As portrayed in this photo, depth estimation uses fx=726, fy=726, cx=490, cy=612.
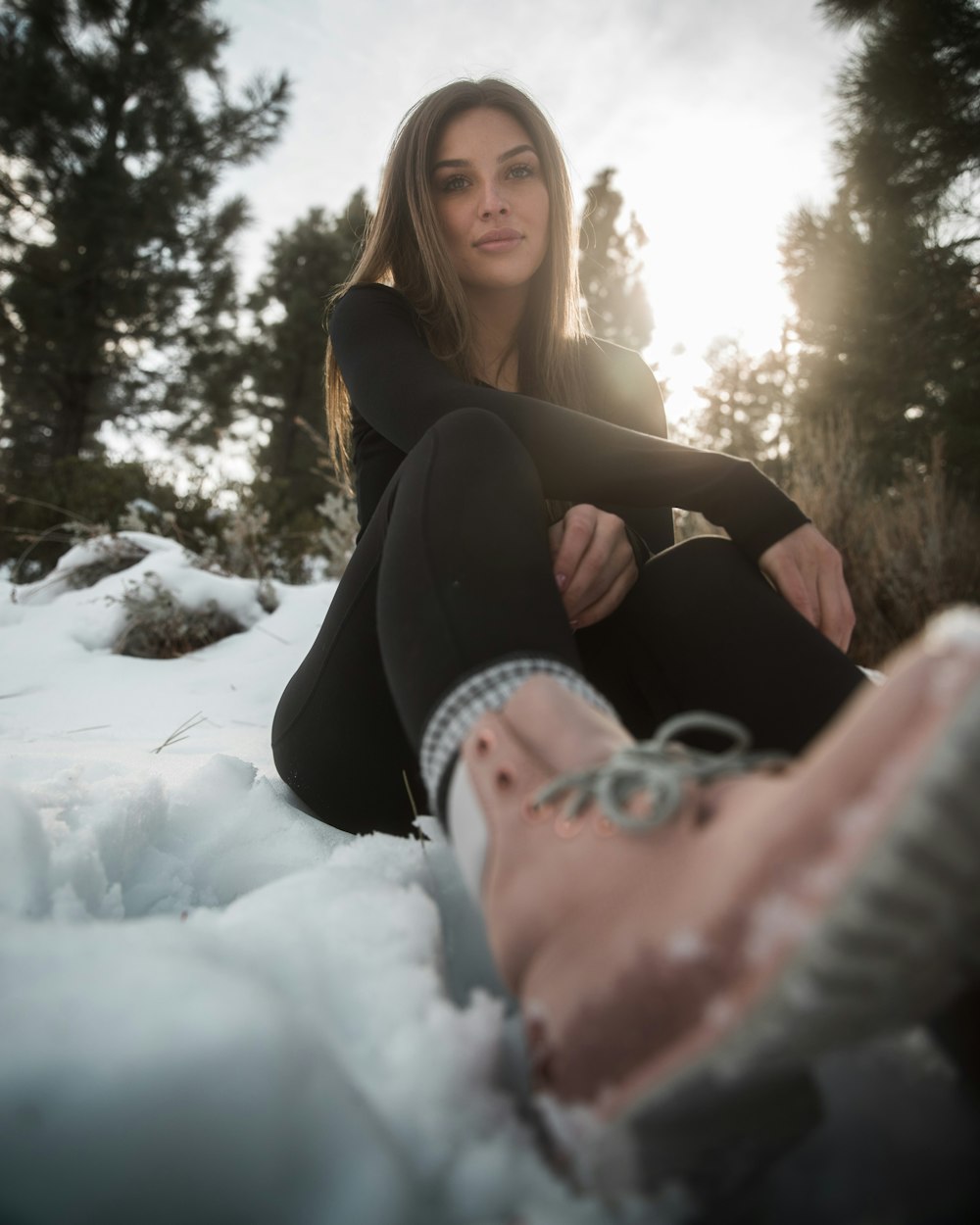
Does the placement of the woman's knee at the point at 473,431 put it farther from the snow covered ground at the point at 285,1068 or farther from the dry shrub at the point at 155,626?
the dry shrub at the point at 155,626

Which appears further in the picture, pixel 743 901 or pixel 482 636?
pixel 482 636

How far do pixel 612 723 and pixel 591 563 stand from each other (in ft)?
1.18

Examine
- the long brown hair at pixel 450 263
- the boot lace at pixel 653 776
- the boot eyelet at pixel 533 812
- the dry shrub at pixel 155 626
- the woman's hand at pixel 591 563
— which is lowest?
the dry shrub at pixel 155 626

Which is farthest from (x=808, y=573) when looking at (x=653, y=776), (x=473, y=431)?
(x=653, y=776)

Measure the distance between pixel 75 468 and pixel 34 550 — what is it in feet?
7.90

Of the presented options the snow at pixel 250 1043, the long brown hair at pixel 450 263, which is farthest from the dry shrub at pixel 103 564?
the snow at pixel 250 1043

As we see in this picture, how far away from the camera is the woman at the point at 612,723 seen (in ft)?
1.08

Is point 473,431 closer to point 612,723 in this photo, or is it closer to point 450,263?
point 612,723

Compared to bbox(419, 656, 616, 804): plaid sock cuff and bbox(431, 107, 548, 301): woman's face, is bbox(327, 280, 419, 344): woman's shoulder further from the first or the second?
bbox(419, 656, 616, 804): plaid sock cuff

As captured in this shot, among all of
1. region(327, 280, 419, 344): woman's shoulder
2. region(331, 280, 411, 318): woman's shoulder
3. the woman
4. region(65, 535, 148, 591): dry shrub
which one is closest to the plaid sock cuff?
the woman

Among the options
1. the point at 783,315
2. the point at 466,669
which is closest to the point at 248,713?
the point at 466,669

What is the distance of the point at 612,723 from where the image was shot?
1.81 feet

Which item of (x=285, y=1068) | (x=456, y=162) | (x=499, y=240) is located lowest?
(x=285, y=1068)

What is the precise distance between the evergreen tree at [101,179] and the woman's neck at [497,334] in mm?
9877
